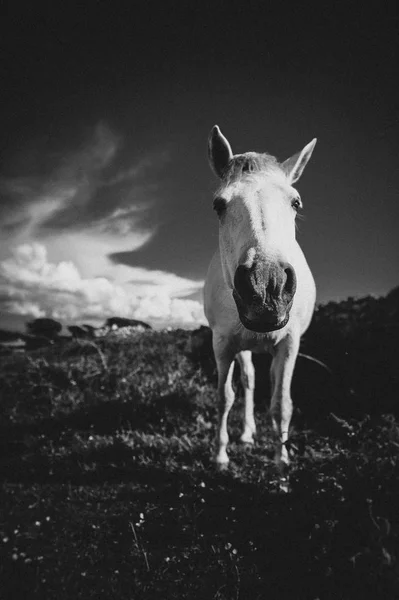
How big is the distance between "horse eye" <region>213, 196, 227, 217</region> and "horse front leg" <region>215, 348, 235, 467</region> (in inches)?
70.1

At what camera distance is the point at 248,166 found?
3.16 metres

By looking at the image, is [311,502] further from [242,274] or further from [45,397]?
[45,397]

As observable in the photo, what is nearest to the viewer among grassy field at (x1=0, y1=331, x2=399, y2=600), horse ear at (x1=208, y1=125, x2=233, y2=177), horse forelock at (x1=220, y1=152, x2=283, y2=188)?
grassy field at (x1=0, y1=331, x2=399, y2=600)

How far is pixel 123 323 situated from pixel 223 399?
9.51 m

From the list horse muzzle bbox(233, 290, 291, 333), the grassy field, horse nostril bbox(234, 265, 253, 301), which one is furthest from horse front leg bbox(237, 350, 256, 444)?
horse nostril bbox(234, 265, 253, 301)

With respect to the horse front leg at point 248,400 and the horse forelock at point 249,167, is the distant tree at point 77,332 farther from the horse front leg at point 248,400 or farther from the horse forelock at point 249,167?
the horse forelock at point 249,167

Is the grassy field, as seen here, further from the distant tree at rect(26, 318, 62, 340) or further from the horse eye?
the distant tree at rect(26, 318, 62, 340)

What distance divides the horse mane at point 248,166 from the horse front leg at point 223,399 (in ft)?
6.75

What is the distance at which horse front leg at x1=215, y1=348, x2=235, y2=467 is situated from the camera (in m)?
4.07

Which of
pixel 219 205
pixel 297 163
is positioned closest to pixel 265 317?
pixel 219 205

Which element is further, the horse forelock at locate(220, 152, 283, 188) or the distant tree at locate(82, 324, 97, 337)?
the distant tree at locate(82, 324, 97, 337)

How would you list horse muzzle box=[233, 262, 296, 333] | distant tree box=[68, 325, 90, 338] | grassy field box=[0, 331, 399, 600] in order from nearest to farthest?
grassy field box=[0, 331, 399, 600]
horse muzzle box=[233, 262, 296, 333]
distant tree box=[68, 325, 90, 338]

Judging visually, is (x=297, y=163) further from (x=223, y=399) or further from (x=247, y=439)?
(x=247, y=439)

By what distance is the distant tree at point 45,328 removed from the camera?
11672 millimetres
